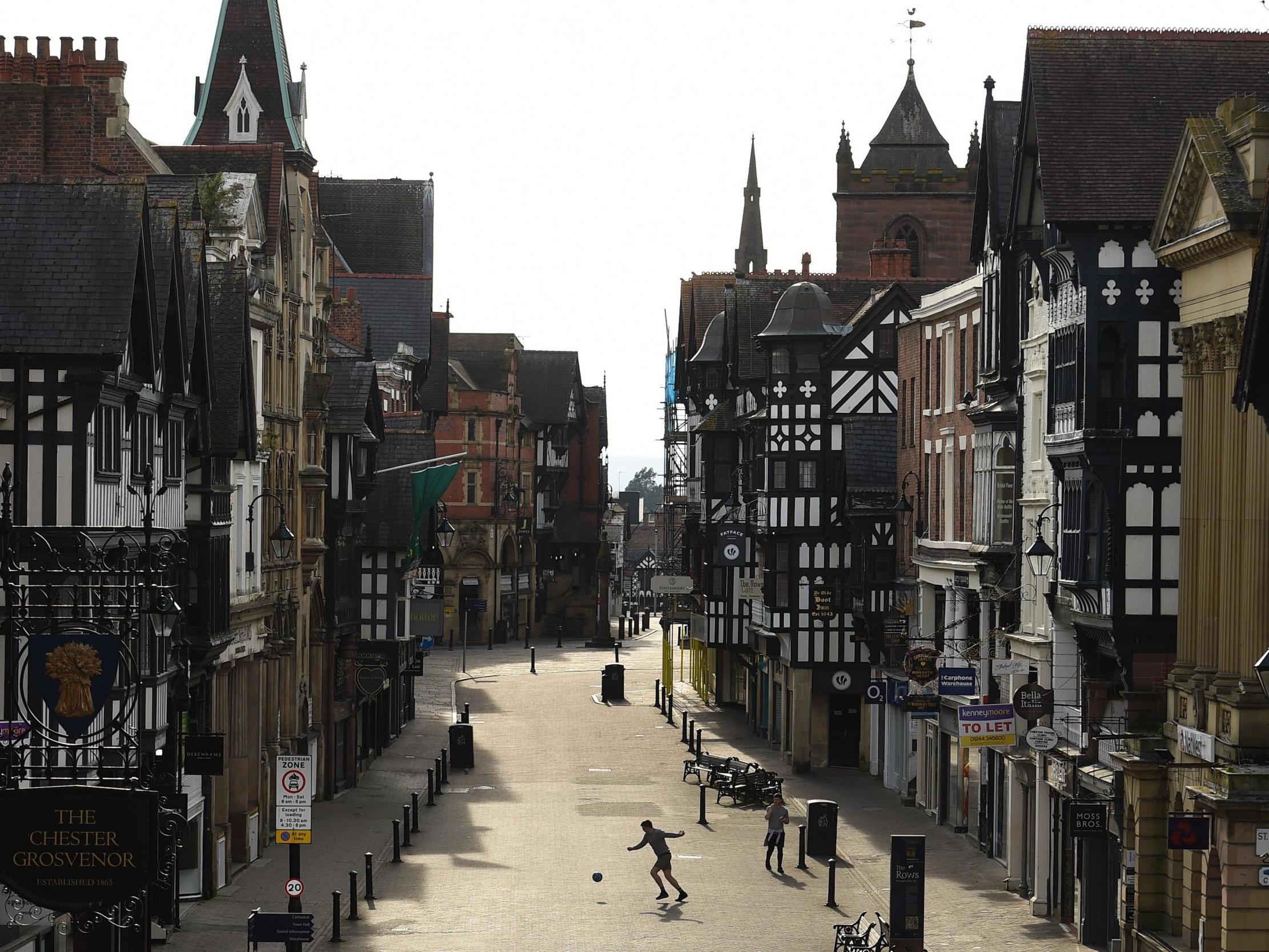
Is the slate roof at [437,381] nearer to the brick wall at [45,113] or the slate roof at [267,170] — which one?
the slate roof at [267,170]

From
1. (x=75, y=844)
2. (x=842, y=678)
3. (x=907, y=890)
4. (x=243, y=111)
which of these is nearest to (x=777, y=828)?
(x=907, y=890)

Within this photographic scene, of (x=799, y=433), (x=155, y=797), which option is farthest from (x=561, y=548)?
(x=155, y=797)

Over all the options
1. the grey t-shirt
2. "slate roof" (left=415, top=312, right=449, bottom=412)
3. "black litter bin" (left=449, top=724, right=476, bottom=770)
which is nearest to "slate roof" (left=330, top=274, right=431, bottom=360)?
"slate roof" (left=415, top=312, right=449, bottom=412)

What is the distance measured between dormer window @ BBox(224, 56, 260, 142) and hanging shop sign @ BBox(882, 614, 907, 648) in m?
31.2

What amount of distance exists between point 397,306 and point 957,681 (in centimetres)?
5115

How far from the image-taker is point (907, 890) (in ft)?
103

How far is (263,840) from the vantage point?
43.2 metres

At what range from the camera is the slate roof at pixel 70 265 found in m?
28.5

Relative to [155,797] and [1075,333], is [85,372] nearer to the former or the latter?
[155,797]

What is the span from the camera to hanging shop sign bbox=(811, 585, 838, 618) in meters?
57.0

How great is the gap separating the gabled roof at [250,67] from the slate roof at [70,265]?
4060 cm

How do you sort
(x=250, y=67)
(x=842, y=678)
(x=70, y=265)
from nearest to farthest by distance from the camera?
(x=70, y=265) < (x=842, y=678) < (x=250, y=67)

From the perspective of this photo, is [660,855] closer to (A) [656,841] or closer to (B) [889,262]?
(A) [656,841]

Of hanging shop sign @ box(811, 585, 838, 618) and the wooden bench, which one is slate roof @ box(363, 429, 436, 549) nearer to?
the wooden bench
